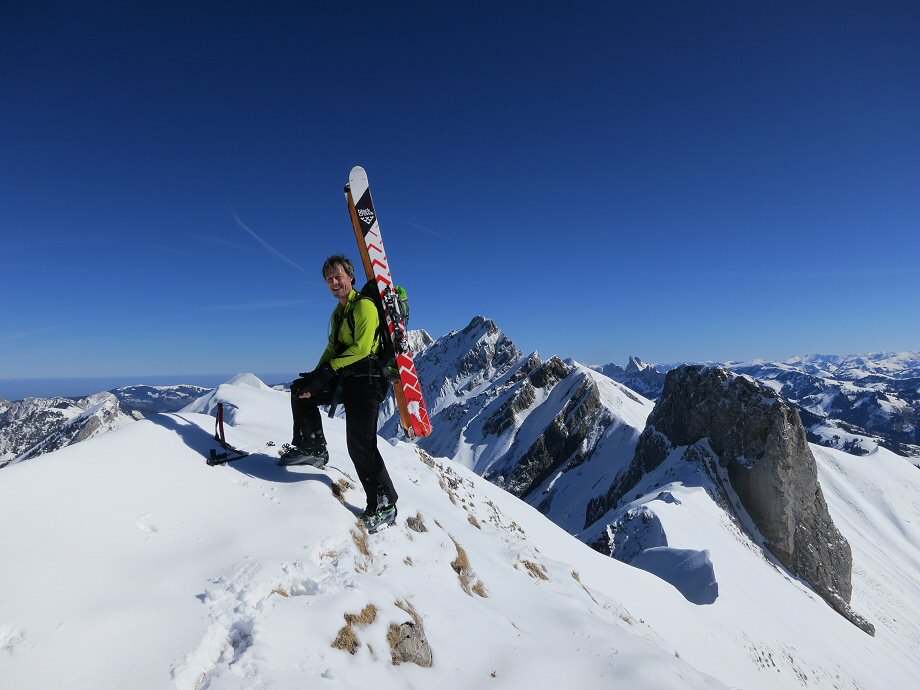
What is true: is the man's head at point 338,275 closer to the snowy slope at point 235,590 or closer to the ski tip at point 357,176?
the snowy slope at point 235,590

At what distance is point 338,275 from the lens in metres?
7.56

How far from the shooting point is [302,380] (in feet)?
24.9

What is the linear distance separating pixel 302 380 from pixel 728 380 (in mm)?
67306

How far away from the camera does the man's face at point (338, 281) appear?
7555 mm

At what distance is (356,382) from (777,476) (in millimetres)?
61091

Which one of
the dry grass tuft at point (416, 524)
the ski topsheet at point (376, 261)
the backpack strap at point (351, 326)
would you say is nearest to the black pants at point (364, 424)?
the backpack strap at point (351, 326)

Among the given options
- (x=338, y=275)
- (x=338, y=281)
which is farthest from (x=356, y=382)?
(x=338, y=275)

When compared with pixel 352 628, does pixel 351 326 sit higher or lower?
higher

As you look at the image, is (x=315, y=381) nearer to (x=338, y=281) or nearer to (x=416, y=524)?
(x=338, y=281)

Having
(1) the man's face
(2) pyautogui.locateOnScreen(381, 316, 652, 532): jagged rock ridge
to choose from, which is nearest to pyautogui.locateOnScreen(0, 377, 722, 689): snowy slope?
(1) the man's face

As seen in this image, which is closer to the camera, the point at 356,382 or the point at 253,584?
the point at 253,584

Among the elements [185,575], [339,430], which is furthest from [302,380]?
[339,430]

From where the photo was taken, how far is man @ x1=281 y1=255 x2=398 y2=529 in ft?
23.5

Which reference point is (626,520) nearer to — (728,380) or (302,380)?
(728,380)
